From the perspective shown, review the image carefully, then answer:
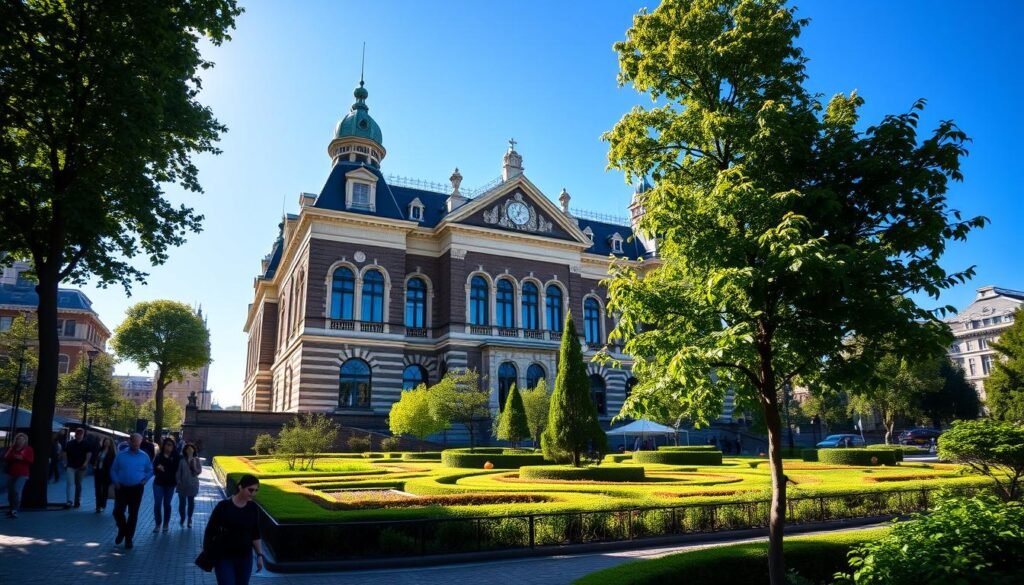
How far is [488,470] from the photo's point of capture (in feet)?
84.2

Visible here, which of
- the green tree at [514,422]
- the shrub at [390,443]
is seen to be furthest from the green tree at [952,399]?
the shrub at [390,443]

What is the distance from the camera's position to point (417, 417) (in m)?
34.2

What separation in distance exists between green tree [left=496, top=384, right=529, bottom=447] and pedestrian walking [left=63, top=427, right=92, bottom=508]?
19.8m

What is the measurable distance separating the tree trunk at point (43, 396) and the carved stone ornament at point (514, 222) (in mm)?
31767

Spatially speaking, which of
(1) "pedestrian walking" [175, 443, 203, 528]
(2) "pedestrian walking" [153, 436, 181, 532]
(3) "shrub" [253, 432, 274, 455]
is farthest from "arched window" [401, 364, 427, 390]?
(2) "pedestrian walking" [153, 436, 181, 532]

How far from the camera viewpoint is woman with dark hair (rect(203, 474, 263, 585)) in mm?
7207

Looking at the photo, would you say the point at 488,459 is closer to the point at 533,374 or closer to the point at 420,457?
the point at 420,457

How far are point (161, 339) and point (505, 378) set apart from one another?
38.3 metres

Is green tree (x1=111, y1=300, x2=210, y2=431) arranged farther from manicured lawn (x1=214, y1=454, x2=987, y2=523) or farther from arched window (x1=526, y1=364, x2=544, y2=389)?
manicured lawn (x1=214, y1=454, x2=987, y2=523)

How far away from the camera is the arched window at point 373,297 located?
4381 cm

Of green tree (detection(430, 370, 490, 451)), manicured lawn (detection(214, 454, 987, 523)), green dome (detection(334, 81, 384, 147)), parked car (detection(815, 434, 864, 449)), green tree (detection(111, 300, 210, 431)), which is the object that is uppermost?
green dome (detection(334, 81, 384, 147))

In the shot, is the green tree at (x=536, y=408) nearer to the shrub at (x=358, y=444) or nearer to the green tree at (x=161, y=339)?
the shrub at (x=358, y=444)

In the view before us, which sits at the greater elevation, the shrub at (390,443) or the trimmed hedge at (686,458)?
the shrub at (390,443)

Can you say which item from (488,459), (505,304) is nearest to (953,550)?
(488,459)
